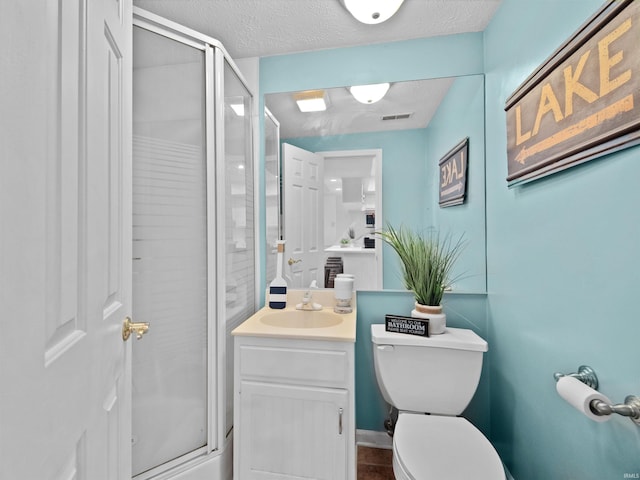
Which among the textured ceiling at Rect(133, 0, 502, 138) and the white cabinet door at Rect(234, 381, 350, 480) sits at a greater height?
the textured ceiling at Rect(133, 0, 502, 138)

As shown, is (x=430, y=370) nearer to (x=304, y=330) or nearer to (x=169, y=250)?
(x=304, y=330)

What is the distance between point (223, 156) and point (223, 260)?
520 millimetres

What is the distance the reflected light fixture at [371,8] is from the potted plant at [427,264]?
106 centimetres

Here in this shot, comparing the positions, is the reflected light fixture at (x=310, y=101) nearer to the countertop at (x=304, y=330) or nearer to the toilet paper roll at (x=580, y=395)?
the countertop at (x=304, y=330)

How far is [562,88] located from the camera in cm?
99

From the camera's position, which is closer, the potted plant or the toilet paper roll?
the toilet paper roll

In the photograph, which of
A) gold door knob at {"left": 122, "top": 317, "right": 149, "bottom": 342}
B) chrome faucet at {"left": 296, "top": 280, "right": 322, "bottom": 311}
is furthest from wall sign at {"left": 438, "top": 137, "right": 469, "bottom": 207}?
gold door knob at {"left": 122, "top": 317, "right": 149, "bottom": 342}

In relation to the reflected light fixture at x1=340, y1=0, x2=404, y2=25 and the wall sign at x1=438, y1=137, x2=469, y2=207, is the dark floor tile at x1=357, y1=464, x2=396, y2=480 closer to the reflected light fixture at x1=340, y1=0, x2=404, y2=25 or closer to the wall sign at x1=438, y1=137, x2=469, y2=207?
the wall sign at x1=438, y1=137, x2=469, y2=207

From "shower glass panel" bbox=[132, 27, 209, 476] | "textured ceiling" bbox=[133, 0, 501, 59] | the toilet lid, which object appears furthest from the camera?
"textured ceiling" bbox=[133, 0, 501, 59]

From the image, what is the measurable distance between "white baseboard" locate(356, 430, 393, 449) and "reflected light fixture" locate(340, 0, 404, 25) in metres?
2.28

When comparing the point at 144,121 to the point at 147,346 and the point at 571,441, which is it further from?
the point at 571,441

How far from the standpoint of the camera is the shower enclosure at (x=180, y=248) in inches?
49.9

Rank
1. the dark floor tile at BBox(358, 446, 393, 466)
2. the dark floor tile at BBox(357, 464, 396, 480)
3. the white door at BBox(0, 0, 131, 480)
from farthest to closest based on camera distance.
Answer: the dark floor tile at BBox(358, 446, 393, 466)
the dark floor tile at BBox(357, 464, 396, 480)
the white door at BBox(0, 0, 131, 480)

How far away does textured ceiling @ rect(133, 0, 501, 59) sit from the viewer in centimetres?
149
